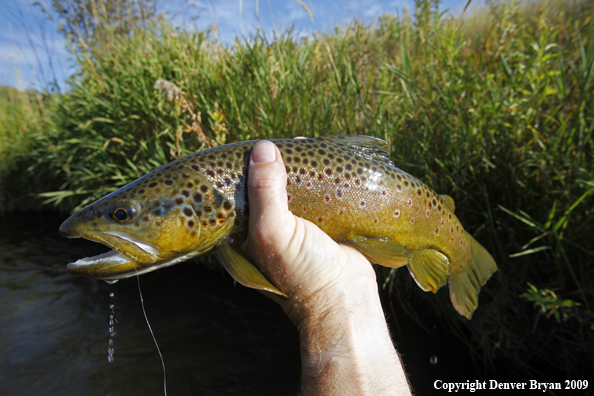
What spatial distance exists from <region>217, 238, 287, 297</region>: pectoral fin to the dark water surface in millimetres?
1859

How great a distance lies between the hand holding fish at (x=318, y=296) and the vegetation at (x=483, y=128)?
1.30 meters

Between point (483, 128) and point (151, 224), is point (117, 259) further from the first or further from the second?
point (483, 128)

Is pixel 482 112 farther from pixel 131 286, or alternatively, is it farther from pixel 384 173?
pixel 131 286

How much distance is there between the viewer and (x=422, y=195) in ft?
6.93

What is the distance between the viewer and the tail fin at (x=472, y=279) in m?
2.29

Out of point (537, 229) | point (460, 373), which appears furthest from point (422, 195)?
point (460, 373)

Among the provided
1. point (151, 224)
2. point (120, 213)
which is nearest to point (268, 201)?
point (151, 224)

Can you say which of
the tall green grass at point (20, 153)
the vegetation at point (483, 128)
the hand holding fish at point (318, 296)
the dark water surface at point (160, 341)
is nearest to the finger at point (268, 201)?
the hand holding fish at point (318, 296)

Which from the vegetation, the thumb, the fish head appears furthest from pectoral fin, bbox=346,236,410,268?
the vegetation

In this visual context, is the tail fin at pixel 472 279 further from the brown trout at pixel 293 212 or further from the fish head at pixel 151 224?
the fish head at pixel 151 224

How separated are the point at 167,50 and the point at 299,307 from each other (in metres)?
4.86

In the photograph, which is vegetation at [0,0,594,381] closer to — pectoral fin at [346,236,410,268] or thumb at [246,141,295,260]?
pectoral fin at [346,236,410,268]

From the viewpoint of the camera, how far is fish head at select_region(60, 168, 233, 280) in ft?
5.45

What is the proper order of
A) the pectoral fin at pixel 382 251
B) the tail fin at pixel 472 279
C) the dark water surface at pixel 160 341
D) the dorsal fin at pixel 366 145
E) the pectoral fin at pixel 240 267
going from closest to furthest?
the pectoral fin at pixel 240 267
the pectoral fin at pixel 382 251
the dorsal fin at pixel 366 145
the tail fin at pixel 472 279
the dark water surface at pixel 160 341
